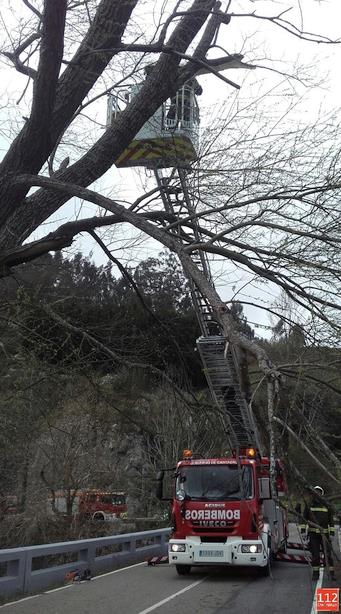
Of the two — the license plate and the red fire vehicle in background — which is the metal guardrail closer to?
the red fire vehicle in background

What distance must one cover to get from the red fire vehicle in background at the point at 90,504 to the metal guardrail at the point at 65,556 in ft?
5.02

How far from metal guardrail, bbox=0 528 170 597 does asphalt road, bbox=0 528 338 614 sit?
0.32m

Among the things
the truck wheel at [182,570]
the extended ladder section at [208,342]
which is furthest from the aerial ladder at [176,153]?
the truck wheel at [182,570]

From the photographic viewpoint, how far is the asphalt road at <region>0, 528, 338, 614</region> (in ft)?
30.5

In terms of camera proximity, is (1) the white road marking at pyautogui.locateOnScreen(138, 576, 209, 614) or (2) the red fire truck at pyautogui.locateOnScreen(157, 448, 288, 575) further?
(2) the red fire truck at pyautogui.locateOnScreen(157, 448, 288, 575)

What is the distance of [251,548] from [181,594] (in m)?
1.99

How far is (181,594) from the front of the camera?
1093cm

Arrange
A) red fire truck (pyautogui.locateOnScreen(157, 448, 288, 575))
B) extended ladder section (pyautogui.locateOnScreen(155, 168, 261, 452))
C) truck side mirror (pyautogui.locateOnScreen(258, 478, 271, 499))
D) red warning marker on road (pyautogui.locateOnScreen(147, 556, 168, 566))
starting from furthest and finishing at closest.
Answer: red warning marker on road (pyautogui.locateOnScreen(147, 556, 168, 566))
red fire truck (pyautogui.locateOnScreen(157, 448, 288, 575))
truck side mirror (pyautogui.locateOnScreen(258, 478, 271, 499))
extended ladder section (pyautogui.locateOnScreen(155, 168, 261, 452))

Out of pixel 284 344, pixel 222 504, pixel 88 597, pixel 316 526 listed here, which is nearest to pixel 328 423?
pixel 284 344

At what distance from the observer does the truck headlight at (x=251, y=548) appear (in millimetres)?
12289

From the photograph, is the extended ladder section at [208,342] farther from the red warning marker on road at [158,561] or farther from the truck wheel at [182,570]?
the red warning marker on road at [158,561]

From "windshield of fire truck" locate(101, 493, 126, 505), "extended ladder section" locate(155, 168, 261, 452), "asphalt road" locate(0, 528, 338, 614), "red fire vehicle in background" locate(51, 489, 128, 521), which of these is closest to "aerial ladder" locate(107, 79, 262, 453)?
"extended ladder section" locate(155, 168, 261, 452)

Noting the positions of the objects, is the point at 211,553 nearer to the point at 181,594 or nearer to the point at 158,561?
the point at 181,594

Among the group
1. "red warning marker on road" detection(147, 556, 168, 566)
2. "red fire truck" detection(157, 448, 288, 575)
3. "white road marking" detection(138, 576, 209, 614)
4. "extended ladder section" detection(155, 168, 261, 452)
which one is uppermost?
"extended ladder section" detection(155, 168, 261, 452)
